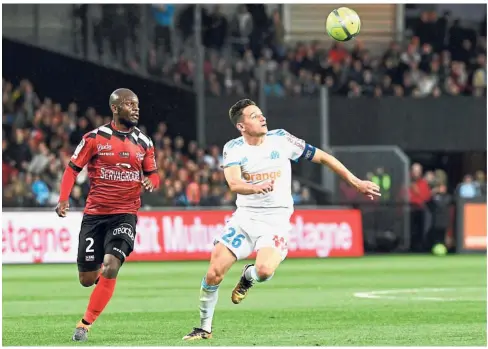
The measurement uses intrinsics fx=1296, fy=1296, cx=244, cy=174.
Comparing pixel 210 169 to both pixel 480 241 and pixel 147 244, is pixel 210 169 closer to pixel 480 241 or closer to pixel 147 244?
pixel 147 244

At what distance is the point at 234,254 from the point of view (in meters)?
11.9

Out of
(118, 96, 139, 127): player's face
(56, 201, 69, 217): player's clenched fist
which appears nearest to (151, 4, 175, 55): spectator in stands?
(118, 96, 139, 127): player's face

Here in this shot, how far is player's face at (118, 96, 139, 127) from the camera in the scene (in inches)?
480

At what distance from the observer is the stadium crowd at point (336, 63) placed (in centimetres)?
3262

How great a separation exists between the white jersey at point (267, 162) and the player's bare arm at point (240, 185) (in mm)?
86

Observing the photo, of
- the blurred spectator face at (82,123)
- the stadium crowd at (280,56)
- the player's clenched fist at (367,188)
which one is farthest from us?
the stadium crowd at (280,56)

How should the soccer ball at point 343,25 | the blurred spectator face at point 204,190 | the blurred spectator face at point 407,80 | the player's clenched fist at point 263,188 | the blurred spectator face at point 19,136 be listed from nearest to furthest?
the player's clenched fist at point 263,188
the soccer ball at point 343,25
the blurred spectator face at point 204,190
the blurred spectator face at point 19,136
the blurred spectator face at point 407,80

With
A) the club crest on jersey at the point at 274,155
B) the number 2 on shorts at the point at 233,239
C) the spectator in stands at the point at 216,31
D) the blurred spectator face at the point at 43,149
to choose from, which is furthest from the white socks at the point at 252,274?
the spectator in stands at the point at 216,31

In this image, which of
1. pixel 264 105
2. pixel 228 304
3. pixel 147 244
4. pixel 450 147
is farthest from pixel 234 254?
pixel 450 147

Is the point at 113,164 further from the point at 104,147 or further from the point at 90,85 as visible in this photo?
the point at 90,85

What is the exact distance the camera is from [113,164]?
40.8 ft

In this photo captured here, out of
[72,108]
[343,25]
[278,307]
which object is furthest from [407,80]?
[343,25]

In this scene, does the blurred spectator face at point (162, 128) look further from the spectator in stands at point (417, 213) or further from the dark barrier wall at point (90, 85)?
the spectator in stands at point (417, 213)

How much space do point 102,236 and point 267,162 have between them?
182 centimetres
